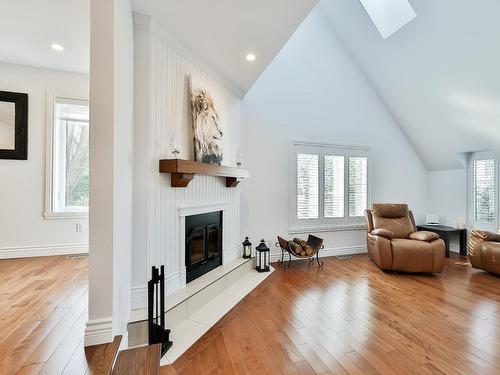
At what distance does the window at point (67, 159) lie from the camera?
346 centimetres

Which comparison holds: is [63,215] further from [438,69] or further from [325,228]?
[438,69]

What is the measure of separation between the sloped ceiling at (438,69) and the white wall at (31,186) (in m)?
4.84

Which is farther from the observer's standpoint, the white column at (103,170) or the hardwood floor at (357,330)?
the hardwood floor at (357,330)

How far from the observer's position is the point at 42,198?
3422 mm

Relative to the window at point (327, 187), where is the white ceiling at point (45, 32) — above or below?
above

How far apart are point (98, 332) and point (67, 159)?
3212mm

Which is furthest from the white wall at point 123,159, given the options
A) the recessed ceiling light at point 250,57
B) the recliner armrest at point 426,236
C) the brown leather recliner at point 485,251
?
the brown leather recliner at point 485,251

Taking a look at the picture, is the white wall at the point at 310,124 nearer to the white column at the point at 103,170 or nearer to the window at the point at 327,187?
the window at the point at 327,187

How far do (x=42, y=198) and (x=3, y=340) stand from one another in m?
2.46

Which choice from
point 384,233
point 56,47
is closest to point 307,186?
point 384,233

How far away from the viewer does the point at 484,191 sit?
467 centimetres

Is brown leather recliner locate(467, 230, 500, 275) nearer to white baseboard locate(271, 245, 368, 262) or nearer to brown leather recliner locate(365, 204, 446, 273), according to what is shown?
brown leather recliner locate(365, 204, 446, 273)

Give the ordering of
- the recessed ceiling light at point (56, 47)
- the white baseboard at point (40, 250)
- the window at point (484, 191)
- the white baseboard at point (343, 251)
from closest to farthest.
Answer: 1. the recessed ceiling light at point (56, 47)
2. the white baseboard at point (40, 250)
3. the window at point (484, 191)
4. the white baseboard at point (343, 251)

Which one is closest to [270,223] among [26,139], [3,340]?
[3,340]
